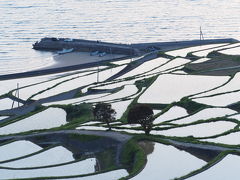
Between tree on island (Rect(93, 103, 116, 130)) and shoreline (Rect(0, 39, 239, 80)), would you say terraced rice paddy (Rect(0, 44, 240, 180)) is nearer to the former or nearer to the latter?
tree on island (Rect(93, 103, 116, 130))

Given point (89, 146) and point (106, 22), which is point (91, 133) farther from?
point (106, 22)

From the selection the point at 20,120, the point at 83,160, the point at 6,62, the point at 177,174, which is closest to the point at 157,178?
the point at 177,174

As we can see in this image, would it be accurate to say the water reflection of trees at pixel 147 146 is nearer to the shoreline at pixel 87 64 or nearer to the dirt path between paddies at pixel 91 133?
the dirt path between paddies at pixel 91 133

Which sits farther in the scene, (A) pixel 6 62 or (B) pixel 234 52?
(A) pixel 6 62

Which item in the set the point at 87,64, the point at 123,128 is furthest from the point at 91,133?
the point at 87,64

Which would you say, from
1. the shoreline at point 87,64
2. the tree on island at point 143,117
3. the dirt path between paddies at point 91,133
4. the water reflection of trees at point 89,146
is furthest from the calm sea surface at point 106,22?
the tree on island at point 143,117

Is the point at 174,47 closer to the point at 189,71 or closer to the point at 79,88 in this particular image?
the point at 189,71
